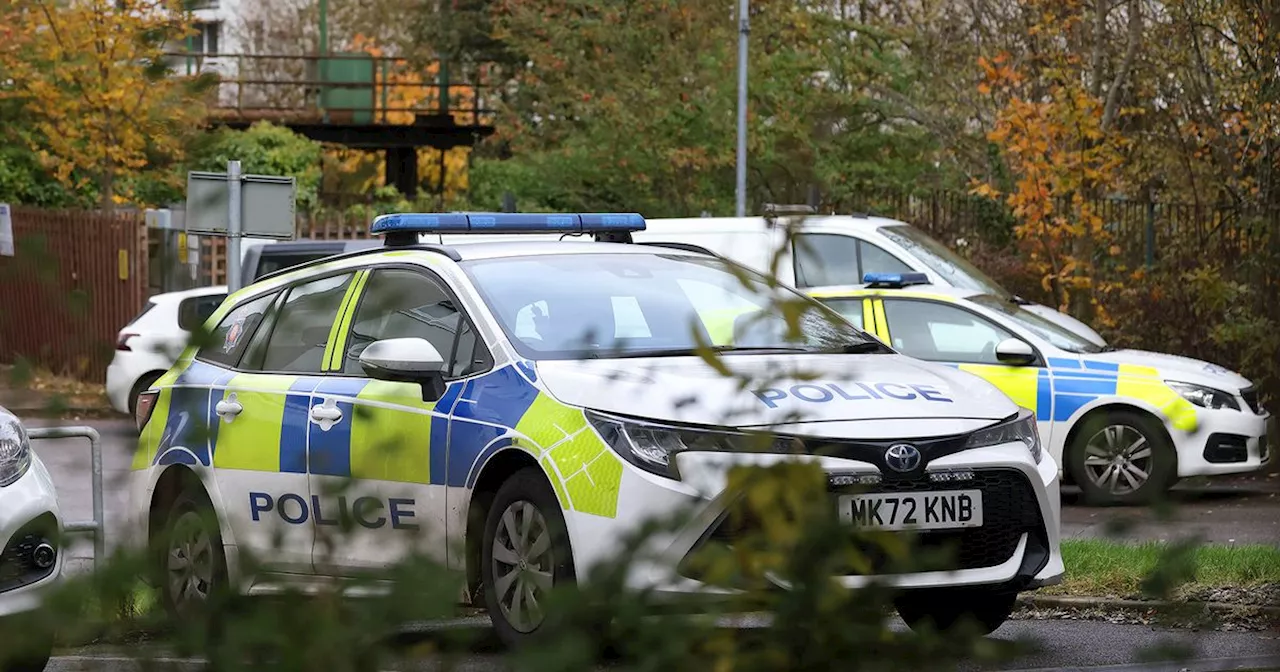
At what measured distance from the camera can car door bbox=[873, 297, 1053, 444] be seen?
12.4 m

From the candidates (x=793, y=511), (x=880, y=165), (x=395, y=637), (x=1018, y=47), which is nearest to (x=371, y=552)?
(x=395, y=637)

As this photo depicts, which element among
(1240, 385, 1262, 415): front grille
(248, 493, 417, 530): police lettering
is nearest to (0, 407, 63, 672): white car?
(248, 493, 417, 530): police lettering

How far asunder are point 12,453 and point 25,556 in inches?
147

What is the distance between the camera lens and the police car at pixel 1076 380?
1226cm

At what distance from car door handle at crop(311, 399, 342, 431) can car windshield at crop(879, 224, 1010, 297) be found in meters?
8.05

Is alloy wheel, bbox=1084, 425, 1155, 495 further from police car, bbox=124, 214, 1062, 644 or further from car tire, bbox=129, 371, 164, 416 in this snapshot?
car tire, bbox=129, 371, 164, 416


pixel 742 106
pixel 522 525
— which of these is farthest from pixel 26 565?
pixel 742 106

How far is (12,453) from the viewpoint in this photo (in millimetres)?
6363

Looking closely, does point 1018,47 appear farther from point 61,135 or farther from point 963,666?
point 963,666

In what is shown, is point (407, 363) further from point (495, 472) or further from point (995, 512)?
point (995, 512)

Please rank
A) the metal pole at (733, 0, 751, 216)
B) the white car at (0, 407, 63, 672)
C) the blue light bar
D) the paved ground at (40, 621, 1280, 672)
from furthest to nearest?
the metal pole at (733, 0, 751, 216), the blue light bar, the paved ground at (40, 621, 1280, 672), the white car at (0, 407, 63, 672)

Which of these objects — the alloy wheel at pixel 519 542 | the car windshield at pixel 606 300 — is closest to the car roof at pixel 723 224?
the car windshield at pixel 606 300

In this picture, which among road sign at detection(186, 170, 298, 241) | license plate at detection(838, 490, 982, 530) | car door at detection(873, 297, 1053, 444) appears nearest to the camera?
license plate at detection(838, 490, 982, 530)

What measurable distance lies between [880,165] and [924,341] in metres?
14.6
